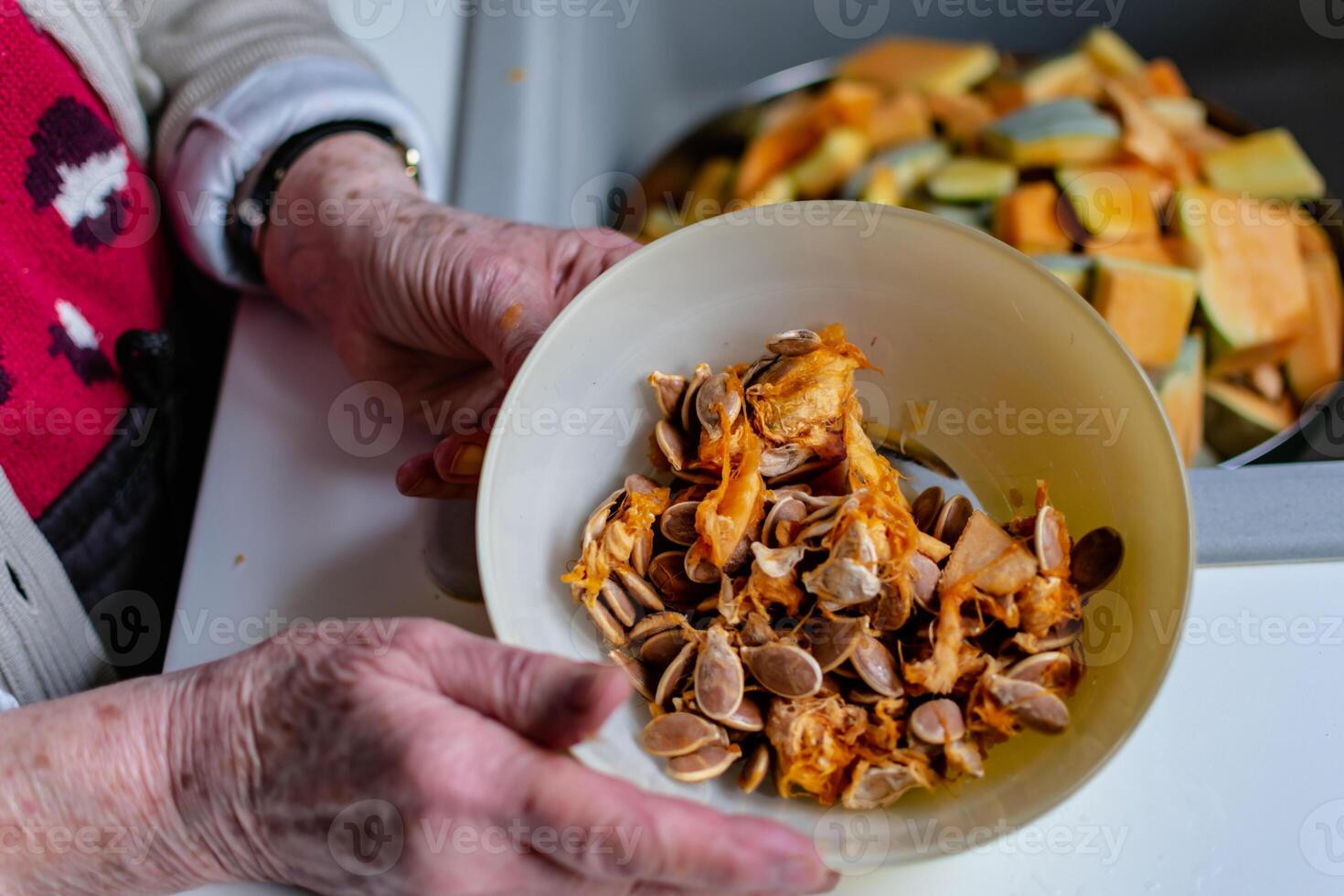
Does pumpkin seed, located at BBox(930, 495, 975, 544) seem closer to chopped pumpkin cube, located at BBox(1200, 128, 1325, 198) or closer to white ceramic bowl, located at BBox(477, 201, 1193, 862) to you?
white ceramic bowl, located at BBox(477, 201, 1193, 862)

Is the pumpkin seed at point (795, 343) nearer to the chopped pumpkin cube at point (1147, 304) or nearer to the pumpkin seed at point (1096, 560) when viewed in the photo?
the pumpkin seed at point (1096, 560)

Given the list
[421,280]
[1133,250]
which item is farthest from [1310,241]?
[421,280]

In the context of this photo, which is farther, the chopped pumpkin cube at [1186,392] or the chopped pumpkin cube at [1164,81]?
the chopped pumpkin cube at [1164,81]

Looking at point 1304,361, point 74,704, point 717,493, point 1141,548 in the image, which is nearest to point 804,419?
point 717,493

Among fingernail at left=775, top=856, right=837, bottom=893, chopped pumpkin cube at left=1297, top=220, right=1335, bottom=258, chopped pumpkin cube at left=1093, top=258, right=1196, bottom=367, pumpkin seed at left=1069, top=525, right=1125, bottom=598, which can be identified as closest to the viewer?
fingernail at left=775, top=856, right=837, bottom=893

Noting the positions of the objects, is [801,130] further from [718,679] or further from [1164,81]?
[718,679]

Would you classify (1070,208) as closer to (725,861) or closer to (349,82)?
(349,82)

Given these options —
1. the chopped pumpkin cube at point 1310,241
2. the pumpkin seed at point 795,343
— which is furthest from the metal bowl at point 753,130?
the pumpkin seed at point 795,343
